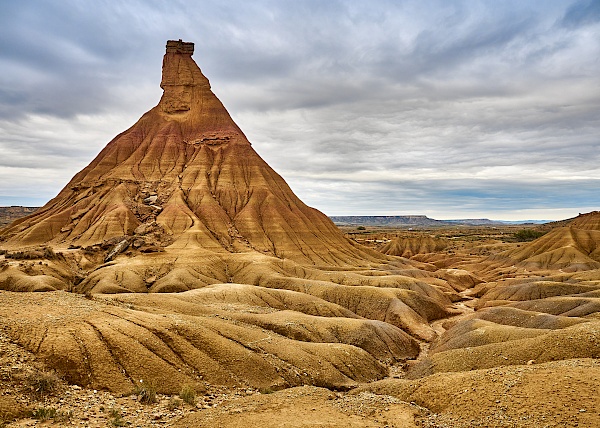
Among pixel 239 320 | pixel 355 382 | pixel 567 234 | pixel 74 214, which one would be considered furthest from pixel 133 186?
pixel 567 234

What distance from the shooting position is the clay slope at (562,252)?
7962 cm

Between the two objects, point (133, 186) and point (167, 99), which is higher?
point (167, 99)

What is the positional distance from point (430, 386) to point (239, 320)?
1643 centimetres

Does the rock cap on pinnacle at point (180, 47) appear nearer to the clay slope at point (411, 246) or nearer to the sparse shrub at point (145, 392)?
the clay slope at point (411, 246)

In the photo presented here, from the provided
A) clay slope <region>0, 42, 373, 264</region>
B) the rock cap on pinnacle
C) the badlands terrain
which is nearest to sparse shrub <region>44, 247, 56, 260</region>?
the badlands terrain

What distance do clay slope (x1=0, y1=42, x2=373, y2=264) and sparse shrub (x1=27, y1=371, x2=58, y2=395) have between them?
51425 millimetres

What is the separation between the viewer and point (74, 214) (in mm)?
79750

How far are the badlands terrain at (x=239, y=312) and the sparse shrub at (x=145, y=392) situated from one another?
21cm

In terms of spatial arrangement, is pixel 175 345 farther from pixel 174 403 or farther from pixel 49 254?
pixel 49 254

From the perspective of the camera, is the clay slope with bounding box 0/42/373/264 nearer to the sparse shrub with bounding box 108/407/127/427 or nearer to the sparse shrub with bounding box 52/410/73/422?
the sparse shrub with bounding box 108/407/127/427

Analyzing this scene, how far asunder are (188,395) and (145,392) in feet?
6.08

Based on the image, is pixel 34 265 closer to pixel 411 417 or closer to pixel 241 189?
pixel 241 189

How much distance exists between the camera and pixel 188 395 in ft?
57.1

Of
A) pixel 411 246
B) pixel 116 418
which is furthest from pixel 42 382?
pixel 411 246
